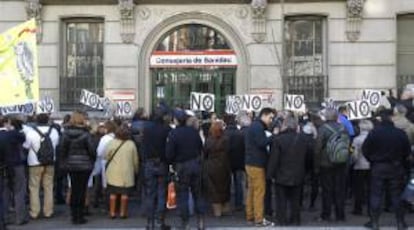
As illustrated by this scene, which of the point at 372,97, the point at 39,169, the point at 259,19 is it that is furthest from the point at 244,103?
the point at 39,169

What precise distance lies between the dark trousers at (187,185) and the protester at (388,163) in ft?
9.56

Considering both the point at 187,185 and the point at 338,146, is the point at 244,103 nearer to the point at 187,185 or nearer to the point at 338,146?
the point at 338,146

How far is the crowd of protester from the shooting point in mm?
13297

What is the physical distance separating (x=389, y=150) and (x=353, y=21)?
9.44 meters

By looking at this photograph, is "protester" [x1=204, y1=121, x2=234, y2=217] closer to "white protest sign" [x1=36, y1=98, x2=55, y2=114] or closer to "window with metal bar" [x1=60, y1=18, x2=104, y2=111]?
"white protest sign" [x1=36, y1=98, x2=55, y2=114]

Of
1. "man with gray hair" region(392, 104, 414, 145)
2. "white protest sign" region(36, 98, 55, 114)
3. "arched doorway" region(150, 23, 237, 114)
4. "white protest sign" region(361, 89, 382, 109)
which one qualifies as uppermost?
"arched doorway" region(150, 23, 237, 114)

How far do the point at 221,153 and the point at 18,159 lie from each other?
12.0 feet

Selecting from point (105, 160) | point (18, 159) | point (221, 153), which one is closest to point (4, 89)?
point (18, 159)

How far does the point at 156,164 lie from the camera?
44.2ft

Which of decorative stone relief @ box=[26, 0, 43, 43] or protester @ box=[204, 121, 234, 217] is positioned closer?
protester @ box=[204, 121, 234, 217]

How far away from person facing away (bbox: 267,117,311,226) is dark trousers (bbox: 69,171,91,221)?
3296 mm

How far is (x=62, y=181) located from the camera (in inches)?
647

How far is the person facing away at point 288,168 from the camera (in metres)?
13.7

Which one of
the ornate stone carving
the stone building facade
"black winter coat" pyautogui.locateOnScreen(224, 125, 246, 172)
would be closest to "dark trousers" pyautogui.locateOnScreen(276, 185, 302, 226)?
"black winter coat" pyautogui.locateOnScreen(224, 125, 246, 172)
